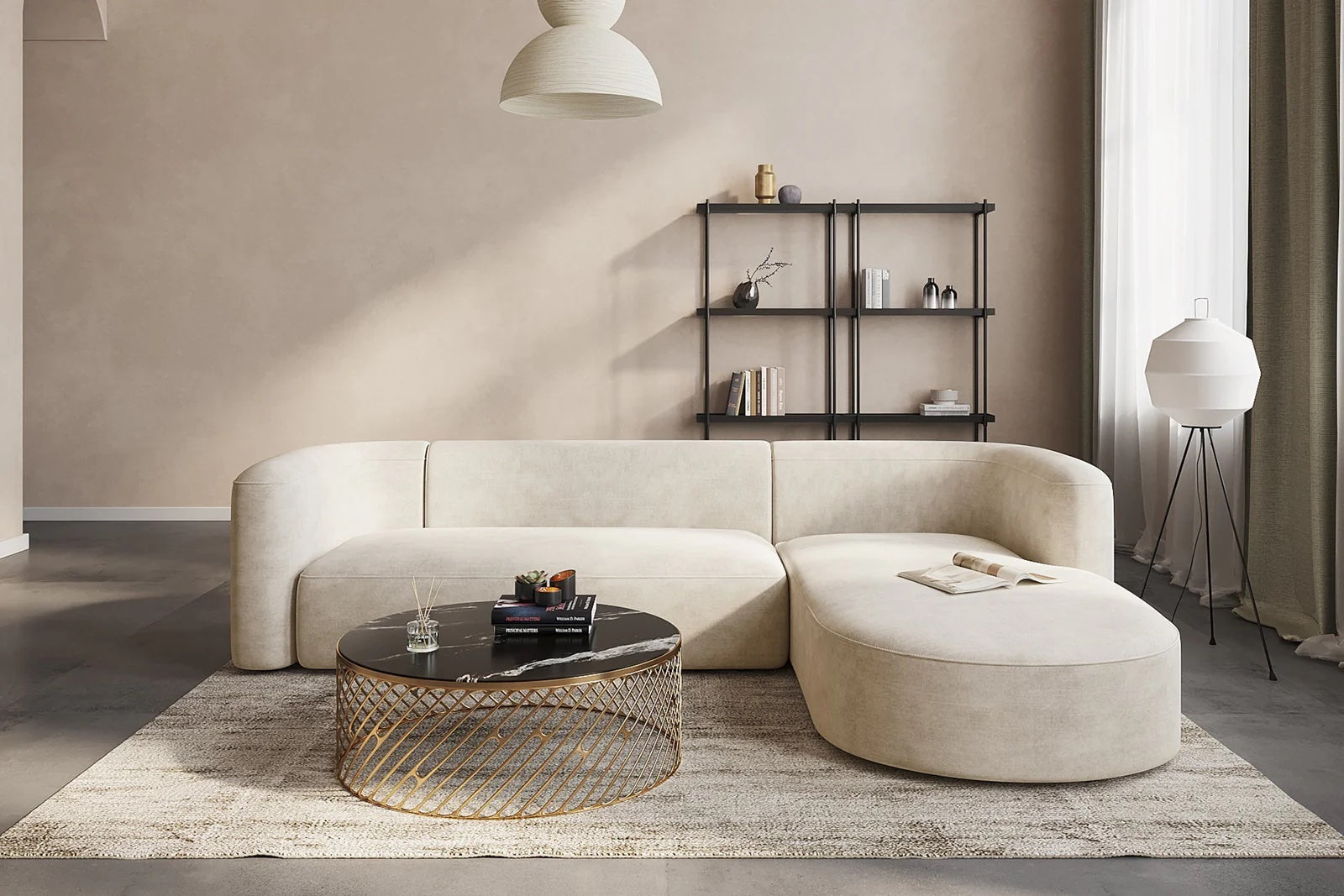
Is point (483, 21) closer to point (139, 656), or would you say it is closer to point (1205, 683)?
point (139, 656)

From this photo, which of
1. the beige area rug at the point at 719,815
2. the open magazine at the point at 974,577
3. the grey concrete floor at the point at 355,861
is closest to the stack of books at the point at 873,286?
the grey concrete floor at the point at 355,861

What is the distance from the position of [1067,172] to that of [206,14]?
5084mm

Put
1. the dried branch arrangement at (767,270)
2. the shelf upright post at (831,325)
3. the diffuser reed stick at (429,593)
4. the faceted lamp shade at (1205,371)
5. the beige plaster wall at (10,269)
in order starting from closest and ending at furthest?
the diffuser reed stick at (429,593) → the faceted lamp shade at (1205,371) → the beige plaster wall at (10,269) → the shelf upright post at (831,325) → the dried branch arrangement at (767,270)

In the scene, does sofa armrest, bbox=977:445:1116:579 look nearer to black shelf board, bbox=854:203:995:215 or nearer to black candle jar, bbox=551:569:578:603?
black candle jar, bbox=551:569:578:603

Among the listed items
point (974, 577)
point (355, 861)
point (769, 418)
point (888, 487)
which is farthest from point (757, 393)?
point (355, 861)

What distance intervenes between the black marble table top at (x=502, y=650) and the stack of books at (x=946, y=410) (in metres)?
3.78

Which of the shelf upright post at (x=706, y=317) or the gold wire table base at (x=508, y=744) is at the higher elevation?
the shelf upright post at (x=706, y=317)

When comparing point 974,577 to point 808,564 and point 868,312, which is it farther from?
point 868,312

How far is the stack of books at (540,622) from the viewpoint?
7.75 feet

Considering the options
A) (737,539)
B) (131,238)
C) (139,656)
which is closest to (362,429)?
(131,238)

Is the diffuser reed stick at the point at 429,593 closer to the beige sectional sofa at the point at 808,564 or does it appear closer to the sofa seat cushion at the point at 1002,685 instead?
the beige sectional sofa at the point at 808,564

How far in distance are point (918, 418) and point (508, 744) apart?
159 inches

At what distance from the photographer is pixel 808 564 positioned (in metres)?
3.04

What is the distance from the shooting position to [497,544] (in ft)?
10.6
